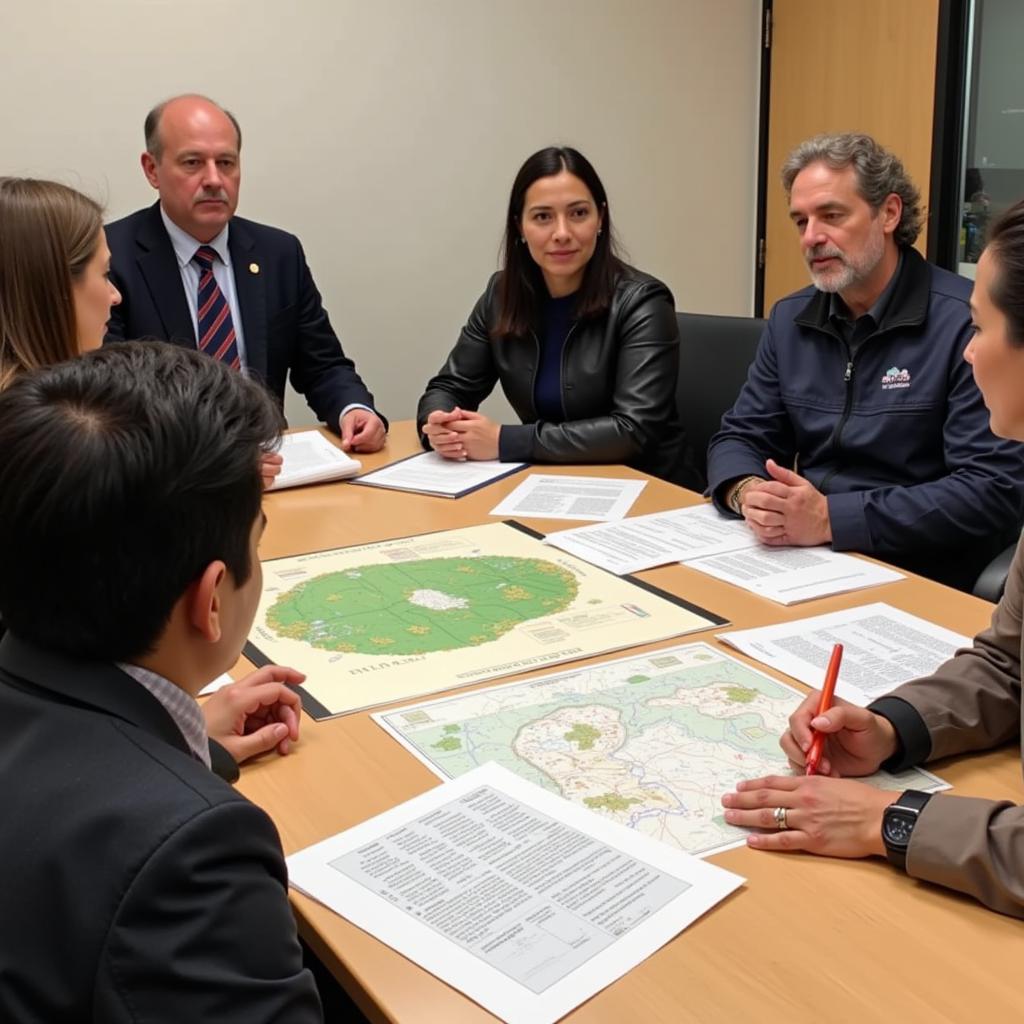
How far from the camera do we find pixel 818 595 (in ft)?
5.62

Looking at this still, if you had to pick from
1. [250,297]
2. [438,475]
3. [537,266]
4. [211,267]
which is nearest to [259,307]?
[250,297]

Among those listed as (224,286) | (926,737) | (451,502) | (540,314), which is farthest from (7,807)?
(224,286)

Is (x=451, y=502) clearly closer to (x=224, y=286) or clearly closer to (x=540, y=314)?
(x=540, y=314)

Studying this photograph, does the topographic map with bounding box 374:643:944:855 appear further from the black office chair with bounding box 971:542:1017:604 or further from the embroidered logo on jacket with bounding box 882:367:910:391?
the embroidered logo on jacket with bounding box 882:367:910:391

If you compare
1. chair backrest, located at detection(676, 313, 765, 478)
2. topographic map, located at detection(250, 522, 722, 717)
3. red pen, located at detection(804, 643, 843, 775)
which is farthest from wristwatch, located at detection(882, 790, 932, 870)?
chair backrest, located at detection(676, 313, 765, 478)

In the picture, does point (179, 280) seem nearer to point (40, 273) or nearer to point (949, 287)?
point (40, 273)

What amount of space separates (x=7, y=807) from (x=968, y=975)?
0.74 meters

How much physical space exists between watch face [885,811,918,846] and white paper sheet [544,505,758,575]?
0.81 metres

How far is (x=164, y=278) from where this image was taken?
9.86ft

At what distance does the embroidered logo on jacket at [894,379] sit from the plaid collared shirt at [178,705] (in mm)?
1660

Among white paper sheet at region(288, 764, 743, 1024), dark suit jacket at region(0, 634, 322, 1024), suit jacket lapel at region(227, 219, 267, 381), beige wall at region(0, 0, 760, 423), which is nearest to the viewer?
dark suit jacket at region(0, 634, 322, 1024)

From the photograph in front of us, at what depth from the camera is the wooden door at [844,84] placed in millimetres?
3854

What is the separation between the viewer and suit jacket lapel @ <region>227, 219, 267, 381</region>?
3.12 meters

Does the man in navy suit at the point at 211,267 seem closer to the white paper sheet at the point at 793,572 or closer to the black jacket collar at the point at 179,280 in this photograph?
the black jacket collar at the point at 179,280
